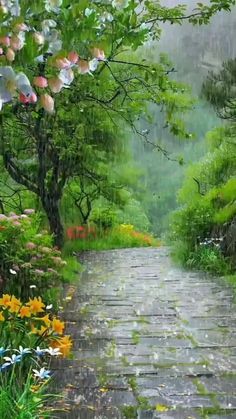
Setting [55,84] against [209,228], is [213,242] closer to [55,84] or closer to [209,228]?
[209,228]

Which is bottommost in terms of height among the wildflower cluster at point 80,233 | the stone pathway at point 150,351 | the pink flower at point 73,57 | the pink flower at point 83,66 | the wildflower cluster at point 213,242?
the wildflower cluster at point 80,233

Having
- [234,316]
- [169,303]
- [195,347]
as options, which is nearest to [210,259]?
[169,303]

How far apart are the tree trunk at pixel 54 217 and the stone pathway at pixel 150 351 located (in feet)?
8.29

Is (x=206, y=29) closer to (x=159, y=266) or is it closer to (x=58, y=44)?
(x=159, y=266)

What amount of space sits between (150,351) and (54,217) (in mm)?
6183

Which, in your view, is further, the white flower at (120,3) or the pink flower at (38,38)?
the white flower at (120,3)

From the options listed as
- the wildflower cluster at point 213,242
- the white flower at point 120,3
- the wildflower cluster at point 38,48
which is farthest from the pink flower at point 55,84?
the wildflower cluster at point 213,242

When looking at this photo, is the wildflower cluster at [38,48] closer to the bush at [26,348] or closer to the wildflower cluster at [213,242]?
the bush at [26,348]

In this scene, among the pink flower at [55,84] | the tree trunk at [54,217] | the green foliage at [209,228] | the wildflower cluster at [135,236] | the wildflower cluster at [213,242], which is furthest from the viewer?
the wildflower cluster at [135,236]

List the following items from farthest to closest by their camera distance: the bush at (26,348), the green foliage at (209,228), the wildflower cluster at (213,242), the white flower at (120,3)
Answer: the wildflower cluster at (213,242), the green foliage at (209,228), the bush at (26,348), the white flower at (120,3)

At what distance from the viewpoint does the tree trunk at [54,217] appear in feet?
34.4

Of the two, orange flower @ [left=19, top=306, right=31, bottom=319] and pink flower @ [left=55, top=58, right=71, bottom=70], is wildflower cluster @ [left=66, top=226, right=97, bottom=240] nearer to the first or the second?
orange flower @ [left=19, top=306, right=31, bottom=319]

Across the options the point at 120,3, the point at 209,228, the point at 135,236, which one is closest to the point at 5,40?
the point at 120,3

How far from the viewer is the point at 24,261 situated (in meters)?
5.60
